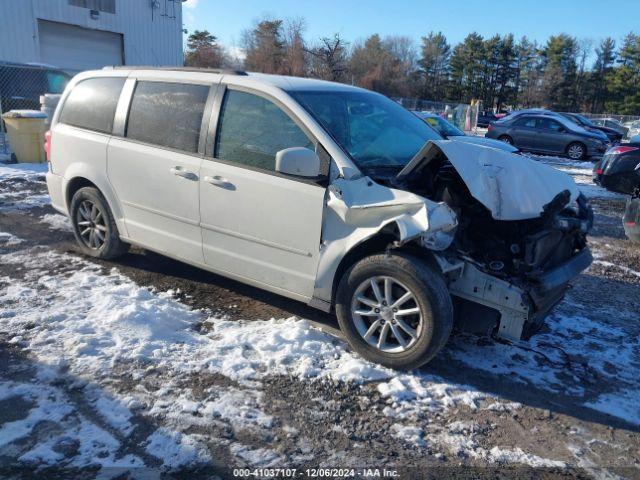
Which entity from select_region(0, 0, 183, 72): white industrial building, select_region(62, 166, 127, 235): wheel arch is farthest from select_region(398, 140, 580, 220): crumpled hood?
select_region(0, 0, 183, 72): white industrial building

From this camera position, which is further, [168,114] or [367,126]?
[168,114]

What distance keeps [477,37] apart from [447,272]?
78.9m

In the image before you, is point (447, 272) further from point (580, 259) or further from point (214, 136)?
point (214, 136)

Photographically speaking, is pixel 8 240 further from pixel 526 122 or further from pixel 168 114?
pixel 526 122

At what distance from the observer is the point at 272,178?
384 cm

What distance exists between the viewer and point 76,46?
Answer: 952 inches

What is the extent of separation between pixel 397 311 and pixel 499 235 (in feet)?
3.12

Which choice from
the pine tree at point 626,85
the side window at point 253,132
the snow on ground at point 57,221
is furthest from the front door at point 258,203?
the pine tree at point 626,85

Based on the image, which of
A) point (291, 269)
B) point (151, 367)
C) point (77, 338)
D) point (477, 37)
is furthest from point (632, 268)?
point (477, 37)

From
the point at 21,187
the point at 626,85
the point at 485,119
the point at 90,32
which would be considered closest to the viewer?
the point at 21,187

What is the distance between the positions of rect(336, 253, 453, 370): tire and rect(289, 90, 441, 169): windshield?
2.57 ft

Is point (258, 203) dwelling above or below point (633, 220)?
above

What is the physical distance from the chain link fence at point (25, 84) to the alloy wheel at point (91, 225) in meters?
10.6

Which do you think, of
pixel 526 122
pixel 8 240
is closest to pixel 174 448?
pixel 8 240
